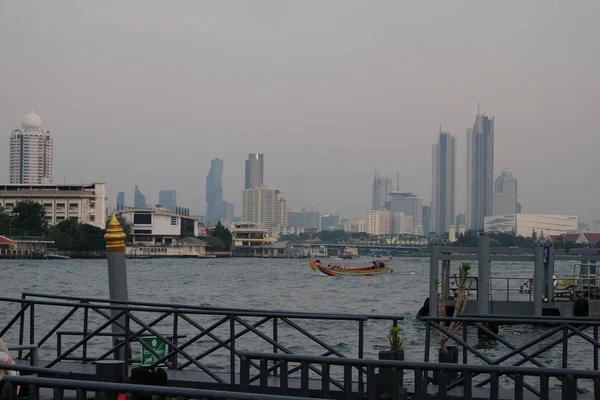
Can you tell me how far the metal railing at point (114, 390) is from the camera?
23.6 feet

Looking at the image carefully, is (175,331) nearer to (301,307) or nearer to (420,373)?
(420,373)

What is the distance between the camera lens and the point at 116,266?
15391mm

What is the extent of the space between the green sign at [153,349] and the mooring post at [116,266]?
0.35m

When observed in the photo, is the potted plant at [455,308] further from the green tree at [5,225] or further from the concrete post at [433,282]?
the green tree at [5,225]

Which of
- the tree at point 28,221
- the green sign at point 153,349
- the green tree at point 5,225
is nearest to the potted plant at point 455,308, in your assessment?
the green sign at point 153,349

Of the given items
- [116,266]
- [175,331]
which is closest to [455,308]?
Result: [175,331]

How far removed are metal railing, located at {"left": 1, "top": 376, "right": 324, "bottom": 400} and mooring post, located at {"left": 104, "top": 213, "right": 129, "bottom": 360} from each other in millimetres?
6524

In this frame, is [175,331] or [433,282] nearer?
[175,331]

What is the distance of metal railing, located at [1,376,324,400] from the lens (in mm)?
7195

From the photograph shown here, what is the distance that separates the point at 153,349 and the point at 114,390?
7.26 metres

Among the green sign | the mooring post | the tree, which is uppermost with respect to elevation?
the tree

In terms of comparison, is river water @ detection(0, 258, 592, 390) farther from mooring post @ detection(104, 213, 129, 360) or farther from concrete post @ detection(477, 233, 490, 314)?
mooring post @ detection(104, 213, 129, 360)

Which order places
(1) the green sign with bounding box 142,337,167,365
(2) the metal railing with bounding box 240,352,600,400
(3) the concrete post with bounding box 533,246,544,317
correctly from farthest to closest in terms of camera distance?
1. (3) the concrete post with bounding box 533,246,544,317
2. (1) the green sign with bounding box 142,337,167,365
3. (2) the metal railing with bounding box 240,352,600,400

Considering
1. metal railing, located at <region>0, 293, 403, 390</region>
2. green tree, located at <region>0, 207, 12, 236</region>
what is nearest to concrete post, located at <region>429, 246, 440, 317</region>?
metal railing, located at <region>0, 293, 403, 390</region>
